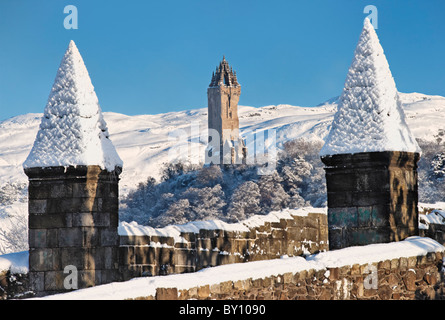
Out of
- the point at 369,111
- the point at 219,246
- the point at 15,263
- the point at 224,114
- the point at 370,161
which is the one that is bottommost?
the point at 15,263

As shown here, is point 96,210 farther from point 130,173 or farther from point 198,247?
point 130,173

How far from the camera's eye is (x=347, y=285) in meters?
9.21

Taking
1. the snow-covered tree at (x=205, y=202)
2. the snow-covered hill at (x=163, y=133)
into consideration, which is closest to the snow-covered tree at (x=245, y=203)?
the snow-covered tree at (x=205, y=202)

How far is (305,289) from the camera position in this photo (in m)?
8.78

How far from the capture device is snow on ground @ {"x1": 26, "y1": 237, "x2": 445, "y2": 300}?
717 centimetres

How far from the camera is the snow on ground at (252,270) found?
7.17 m

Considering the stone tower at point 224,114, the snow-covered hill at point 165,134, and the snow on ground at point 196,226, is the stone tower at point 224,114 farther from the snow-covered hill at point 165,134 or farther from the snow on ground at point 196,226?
the snow on ground at point 196,226

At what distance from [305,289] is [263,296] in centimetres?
59

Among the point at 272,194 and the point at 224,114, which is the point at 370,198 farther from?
the point at 224,114

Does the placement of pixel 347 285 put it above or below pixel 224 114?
below

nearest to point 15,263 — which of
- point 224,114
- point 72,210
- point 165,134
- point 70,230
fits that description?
point 70,230

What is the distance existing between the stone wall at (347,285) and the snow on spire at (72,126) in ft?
10.3

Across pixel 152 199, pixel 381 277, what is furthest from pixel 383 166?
pixel 152 199

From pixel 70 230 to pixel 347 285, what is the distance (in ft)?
10.9
